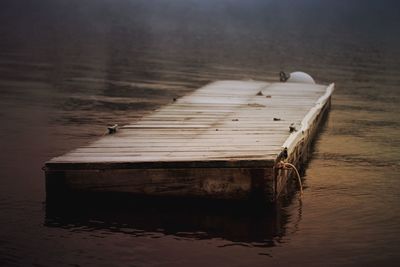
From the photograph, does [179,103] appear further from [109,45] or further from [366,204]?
[109,45]

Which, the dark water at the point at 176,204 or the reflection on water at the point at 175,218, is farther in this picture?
the reflection on water at the point at 175,218

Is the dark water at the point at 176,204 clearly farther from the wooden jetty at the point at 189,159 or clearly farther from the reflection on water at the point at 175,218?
the wooden jetty at the point at 189,159

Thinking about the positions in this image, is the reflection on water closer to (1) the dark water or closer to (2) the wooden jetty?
(1) the dark water

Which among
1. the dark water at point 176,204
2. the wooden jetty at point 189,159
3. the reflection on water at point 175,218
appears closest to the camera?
the dark water at point 176,204

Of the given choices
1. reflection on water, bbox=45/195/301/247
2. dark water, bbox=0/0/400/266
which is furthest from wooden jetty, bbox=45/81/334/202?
dark water, bbox=0/0/400/266

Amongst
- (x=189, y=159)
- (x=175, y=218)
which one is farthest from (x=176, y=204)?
(x=189, y=159)

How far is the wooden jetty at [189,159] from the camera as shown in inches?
451

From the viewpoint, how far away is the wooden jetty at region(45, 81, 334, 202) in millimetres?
11445

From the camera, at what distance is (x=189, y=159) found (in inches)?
454

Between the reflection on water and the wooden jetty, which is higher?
the wooden jetty

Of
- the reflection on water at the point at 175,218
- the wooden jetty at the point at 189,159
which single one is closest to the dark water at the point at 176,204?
the reflection on water at the point at 175,218

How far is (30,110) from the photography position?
818 inches

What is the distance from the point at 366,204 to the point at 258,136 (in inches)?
93.4

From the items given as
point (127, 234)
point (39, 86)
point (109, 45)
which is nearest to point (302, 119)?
point (127, 234)
